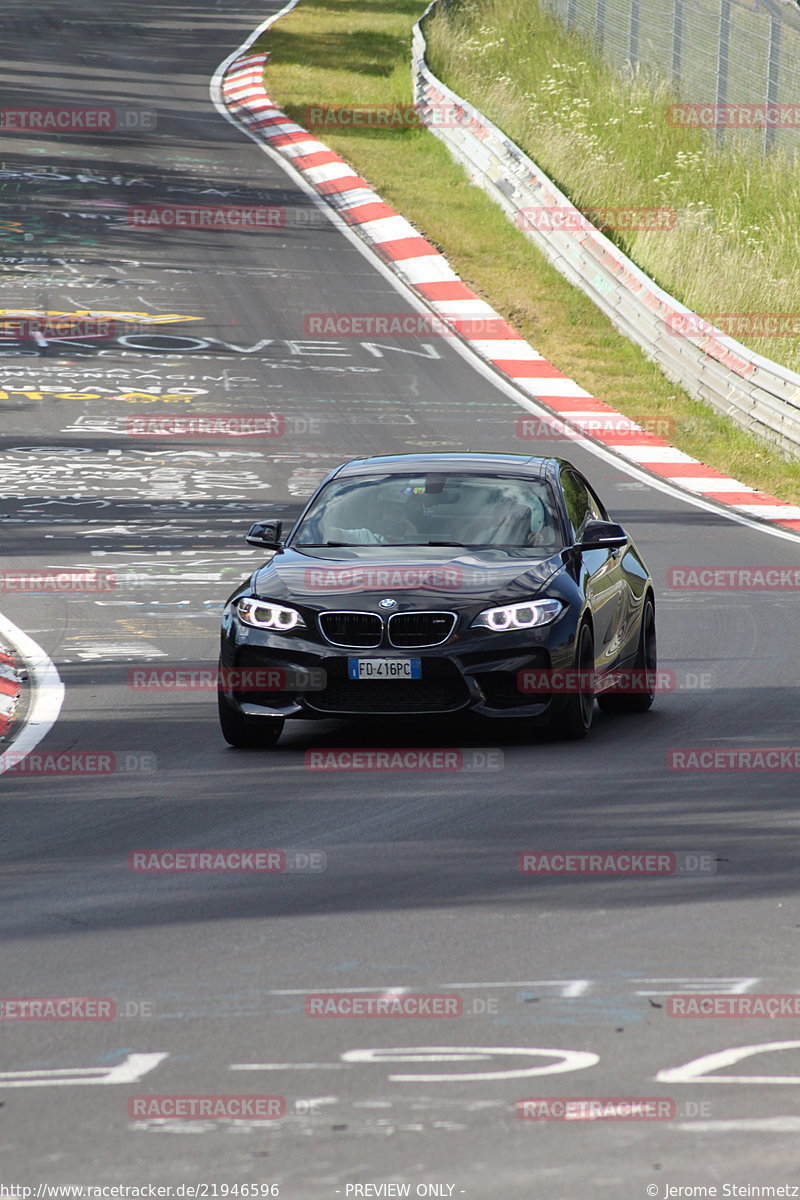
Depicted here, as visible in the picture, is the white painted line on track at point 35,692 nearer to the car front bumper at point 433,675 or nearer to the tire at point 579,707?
the car front bumper at point 433,675

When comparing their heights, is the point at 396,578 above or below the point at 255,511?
above

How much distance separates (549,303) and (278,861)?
20.8 metres

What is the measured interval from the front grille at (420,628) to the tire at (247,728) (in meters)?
0.78

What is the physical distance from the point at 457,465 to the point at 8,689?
3.12m

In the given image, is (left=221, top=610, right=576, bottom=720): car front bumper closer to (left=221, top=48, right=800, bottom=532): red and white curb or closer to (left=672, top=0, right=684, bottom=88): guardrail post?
(left=221, top=48, right=800, bottom=532): red and white curb

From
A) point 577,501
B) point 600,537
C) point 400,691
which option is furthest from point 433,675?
point 577,501

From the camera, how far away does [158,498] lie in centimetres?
1869

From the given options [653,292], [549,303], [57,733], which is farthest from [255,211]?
[57,733]

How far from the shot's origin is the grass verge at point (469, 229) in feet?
73.9

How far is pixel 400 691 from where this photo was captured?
30.7ft

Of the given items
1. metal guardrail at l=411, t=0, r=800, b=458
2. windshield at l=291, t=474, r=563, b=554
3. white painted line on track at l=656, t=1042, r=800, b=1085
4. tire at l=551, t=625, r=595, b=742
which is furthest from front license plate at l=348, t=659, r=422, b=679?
metal guardrail at l=411, t=0, r=800, b=458

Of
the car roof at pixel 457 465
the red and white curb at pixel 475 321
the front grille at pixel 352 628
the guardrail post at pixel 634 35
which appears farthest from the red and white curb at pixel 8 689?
the guardrail post at pixel 634 35

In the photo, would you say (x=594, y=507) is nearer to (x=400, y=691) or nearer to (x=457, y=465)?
(x=457, y=465)

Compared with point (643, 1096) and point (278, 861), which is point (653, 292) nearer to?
point (278, 861)
